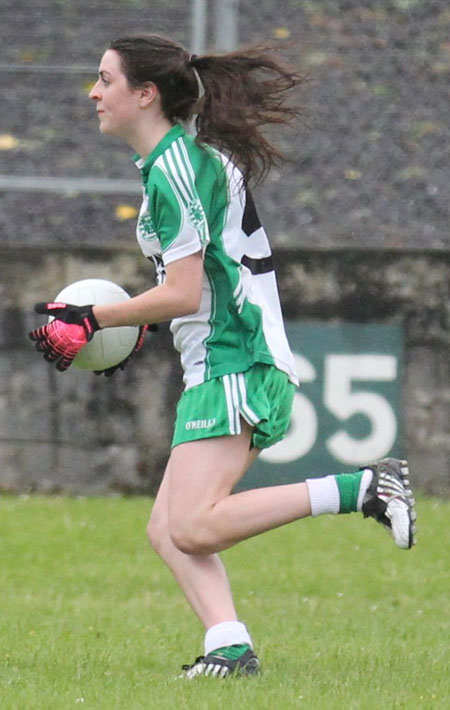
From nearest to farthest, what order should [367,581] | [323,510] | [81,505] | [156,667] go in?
[323,510] < [156,667] < [367,581] < [81,505]

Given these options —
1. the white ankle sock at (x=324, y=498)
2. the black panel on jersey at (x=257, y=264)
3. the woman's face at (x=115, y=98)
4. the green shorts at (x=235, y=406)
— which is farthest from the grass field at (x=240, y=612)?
the woman's face at (x=115, y=98)

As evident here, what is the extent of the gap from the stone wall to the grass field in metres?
0.25

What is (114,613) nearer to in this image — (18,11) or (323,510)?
(323,510)

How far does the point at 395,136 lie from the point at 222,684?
6.60 m

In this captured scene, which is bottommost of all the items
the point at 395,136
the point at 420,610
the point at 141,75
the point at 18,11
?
the point at 420,610

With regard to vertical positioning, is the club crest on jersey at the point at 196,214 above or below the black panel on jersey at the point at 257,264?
above

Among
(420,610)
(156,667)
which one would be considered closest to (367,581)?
(420,610)

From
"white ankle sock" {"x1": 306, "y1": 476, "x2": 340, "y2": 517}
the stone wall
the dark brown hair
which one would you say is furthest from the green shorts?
the stone wall

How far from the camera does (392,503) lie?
16.0 ft

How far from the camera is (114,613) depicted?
6.60 meters

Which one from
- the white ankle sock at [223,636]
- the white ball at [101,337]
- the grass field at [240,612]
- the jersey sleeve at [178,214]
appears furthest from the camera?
the white ball at [101,337]

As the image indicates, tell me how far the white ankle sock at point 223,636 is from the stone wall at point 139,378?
444 cm

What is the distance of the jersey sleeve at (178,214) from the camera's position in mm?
4777

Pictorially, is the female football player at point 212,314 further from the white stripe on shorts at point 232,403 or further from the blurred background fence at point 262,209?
the blurred background fence at point 262,209
